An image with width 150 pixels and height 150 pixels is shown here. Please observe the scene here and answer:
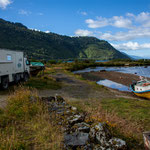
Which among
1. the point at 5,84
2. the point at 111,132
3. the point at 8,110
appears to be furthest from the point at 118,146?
the point at 5,84

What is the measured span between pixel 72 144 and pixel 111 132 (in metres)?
1.62

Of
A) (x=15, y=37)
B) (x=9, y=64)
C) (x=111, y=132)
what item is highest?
(x=15, y=37)

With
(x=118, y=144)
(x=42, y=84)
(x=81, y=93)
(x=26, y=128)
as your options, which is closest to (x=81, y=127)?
A: (x=118, y=144)

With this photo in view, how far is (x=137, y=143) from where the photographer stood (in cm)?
547

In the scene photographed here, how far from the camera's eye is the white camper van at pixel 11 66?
47.3ft

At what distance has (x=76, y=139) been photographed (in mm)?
5137

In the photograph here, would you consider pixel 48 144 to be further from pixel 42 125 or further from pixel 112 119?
pixel 112 119

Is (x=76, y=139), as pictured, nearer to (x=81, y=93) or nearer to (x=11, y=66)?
(x=81, y=93)

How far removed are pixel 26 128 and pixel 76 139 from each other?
2.29m

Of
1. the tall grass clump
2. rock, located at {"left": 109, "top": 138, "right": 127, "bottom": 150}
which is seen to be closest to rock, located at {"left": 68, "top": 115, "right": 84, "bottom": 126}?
the tall grass clump

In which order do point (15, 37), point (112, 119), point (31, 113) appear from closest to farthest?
point (112, 119), point (31, 113), point (15, 37)

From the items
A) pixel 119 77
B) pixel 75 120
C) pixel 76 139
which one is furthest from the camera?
pixel 119 77

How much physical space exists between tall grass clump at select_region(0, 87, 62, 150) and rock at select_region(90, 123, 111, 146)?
1.21 metres

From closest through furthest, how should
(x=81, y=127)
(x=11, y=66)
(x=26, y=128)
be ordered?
(x=81, y=127)
(x=26, y=128)
(x=11, y=66)
